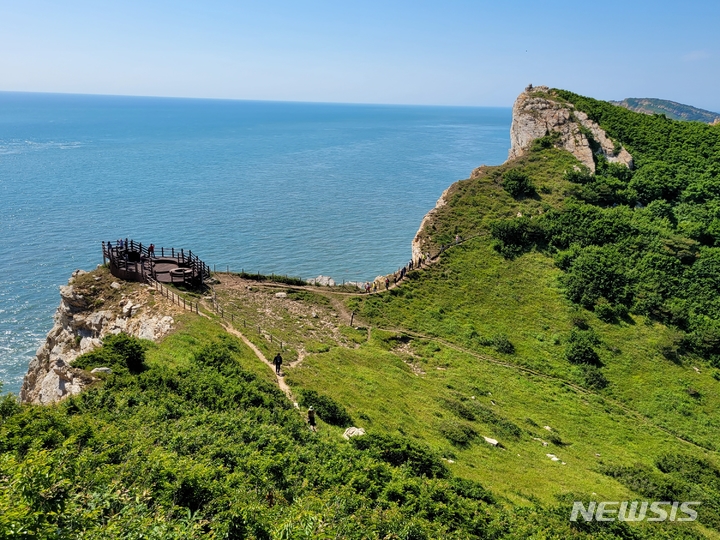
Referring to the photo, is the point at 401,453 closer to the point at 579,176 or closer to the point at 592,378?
the point at 592,378

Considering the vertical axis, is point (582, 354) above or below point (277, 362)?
below

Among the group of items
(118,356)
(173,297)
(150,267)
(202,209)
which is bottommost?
(202,209)

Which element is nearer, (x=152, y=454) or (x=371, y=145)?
(x=152, y=454)

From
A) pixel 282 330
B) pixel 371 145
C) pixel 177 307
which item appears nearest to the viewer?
pixel 177 307

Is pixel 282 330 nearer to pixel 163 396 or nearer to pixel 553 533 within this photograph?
pixel 163 396

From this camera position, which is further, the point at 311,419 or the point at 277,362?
the point at 277,362

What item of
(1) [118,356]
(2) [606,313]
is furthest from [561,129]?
(1) [118,356]

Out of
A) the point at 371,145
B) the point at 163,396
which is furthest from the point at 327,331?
the point at 371,145

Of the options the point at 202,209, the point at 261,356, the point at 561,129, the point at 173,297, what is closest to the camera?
the point at 261,356
